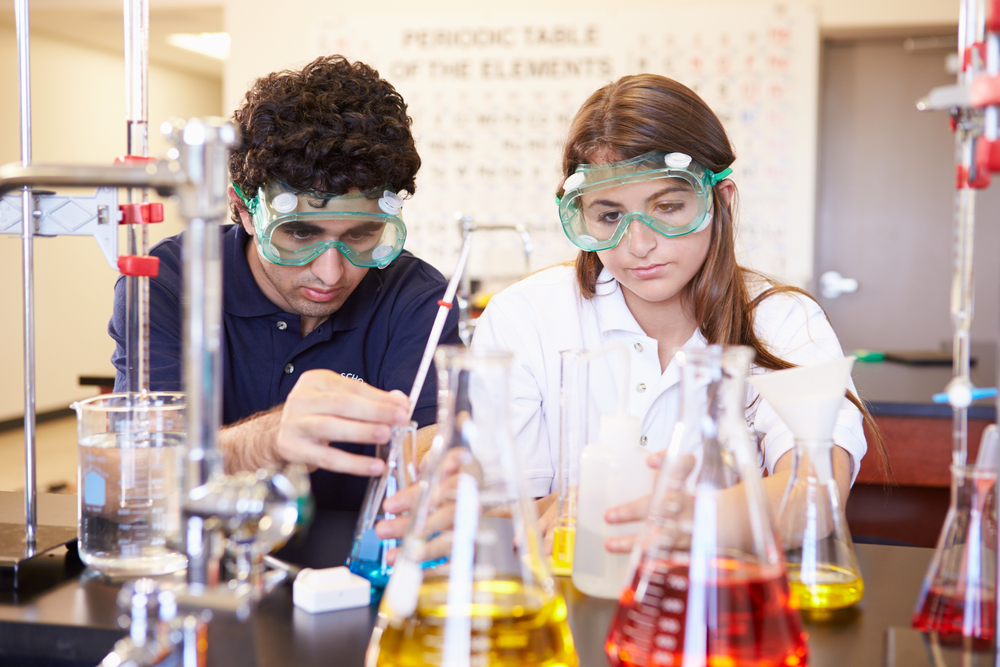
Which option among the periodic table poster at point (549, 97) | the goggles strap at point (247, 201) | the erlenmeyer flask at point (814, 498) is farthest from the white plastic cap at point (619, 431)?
the periodic table poster at point (549, 97)

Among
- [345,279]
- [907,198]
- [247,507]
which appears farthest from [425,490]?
[907,198]

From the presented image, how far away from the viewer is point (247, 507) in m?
0.53

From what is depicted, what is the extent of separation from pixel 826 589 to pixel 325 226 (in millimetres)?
944

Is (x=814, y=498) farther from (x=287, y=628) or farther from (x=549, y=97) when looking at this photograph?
(x=549, y=97)

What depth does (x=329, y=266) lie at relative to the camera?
4.75 ft

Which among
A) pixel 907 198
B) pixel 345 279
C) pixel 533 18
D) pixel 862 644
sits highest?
pixel 533 18

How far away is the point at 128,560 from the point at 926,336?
451 cm

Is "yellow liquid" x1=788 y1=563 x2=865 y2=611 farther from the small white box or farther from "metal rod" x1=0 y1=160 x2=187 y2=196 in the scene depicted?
"metal rod" x1=0 y1=160 x2=187 y2=196

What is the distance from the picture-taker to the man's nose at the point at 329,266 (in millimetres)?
1445

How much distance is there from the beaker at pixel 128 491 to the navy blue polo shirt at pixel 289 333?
713 mm

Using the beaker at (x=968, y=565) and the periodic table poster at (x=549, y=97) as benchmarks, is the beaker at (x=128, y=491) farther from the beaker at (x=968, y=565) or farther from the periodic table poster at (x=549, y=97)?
the periodic table poster at (x=549, y=97)

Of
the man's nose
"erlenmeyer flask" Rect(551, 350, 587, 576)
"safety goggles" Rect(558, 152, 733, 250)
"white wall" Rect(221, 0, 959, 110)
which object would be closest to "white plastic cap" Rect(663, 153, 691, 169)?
"safety goggles" Rect(558, 152, 733, 250)

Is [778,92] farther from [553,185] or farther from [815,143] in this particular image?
[553,185]

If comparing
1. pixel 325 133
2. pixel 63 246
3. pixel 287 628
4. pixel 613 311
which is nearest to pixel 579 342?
pixel 613 311
